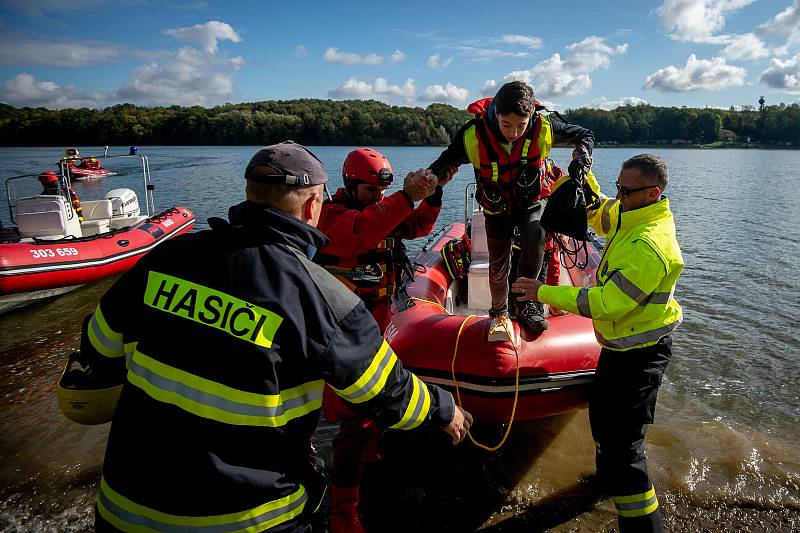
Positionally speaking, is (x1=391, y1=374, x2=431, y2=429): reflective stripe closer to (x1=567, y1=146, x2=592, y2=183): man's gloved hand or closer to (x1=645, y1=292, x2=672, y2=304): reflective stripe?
(x1=645, y1=292, x2=672, y2=304): reflective stripe

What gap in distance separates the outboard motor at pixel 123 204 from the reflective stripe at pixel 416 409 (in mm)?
11158

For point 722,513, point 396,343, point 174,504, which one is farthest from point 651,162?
point 174,504

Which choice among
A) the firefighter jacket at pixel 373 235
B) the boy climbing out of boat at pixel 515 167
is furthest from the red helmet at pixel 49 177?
the boy climbing out of boat at pixel 515 167

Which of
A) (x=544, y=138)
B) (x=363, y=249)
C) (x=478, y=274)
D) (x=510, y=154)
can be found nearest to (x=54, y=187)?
(x=478, y=274)

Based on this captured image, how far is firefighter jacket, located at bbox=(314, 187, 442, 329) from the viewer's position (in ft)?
8.18

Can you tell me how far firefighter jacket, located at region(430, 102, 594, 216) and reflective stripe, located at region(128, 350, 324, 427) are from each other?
7.24 ft

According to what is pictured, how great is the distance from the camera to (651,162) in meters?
2.40

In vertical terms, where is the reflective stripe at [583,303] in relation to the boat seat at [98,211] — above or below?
above

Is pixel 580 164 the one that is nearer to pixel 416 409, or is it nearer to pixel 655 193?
pixel 655 193

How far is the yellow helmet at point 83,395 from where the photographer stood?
1.58 m

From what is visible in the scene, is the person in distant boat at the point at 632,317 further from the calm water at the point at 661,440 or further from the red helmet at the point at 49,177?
the red helmet at the point at 49,177

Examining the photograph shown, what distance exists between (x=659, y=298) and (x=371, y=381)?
1627 mm

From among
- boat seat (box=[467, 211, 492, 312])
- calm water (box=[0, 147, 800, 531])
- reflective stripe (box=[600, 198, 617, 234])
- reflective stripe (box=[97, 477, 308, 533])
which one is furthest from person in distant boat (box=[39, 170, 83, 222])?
reflective stripe (box=[97, 477, 308, 533])

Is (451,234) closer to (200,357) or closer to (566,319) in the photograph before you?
(566,319)
